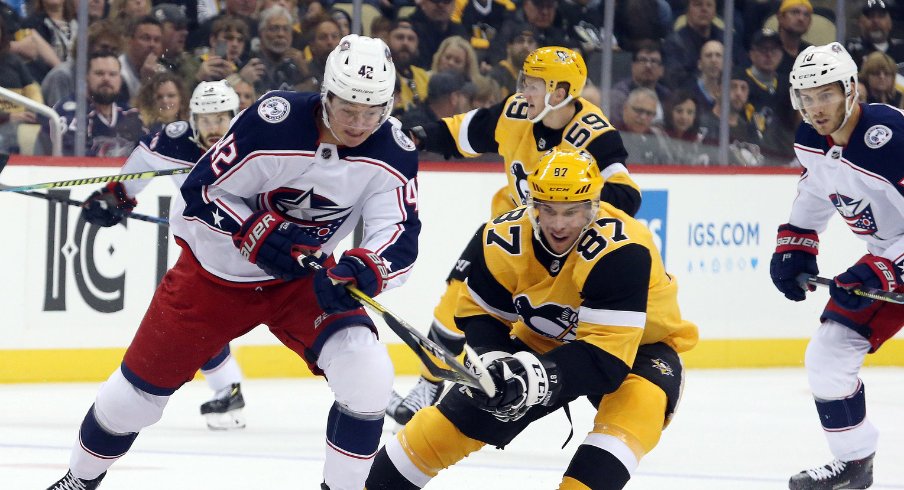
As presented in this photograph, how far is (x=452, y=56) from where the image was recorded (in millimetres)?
6762

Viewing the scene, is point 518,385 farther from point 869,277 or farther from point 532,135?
point 532,135

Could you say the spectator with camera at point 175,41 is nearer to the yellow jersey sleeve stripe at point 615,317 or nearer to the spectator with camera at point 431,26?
the spectator with camera at point 431,26

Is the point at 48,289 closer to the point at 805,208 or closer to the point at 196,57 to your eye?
the point at 196,57

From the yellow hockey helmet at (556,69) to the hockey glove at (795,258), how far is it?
0.82 m

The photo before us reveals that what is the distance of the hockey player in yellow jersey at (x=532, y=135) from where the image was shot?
15.3 feet

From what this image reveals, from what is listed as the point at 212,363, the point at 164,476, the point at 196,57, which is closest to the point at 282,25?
the point at 196,57

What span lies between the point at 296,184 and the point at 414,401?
1.85 metres

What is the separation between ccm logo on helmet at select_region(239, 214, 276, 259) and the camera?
333 centimetres

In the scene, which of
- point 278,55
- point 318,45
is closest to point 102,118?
point 278,55

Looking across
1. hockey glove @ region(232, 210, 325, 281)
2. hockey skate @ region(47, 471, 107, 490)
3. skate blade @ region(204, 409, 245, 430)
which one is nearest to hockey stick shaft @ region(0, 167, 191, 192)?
skate blade @ region(204, 409, 245, 430)

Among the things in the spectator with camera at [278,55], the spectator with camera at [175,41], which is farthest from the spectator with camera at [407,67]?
the spectator with camera at [175,41]

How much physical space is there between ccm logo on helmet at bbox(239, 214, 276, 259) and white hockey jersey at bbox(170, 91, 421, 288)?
0.06 meters

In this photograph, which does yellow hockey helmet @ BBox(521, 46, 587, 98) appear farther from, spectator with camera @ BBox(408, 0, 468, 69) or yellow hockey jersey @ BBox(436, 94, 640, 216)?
spectator with camera @ BBox(408, 0, 468, 69)

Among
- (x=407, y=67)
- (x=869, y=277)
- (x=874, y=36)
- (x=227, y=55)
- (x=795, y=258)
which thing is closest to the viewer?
(x=869, y=277)
